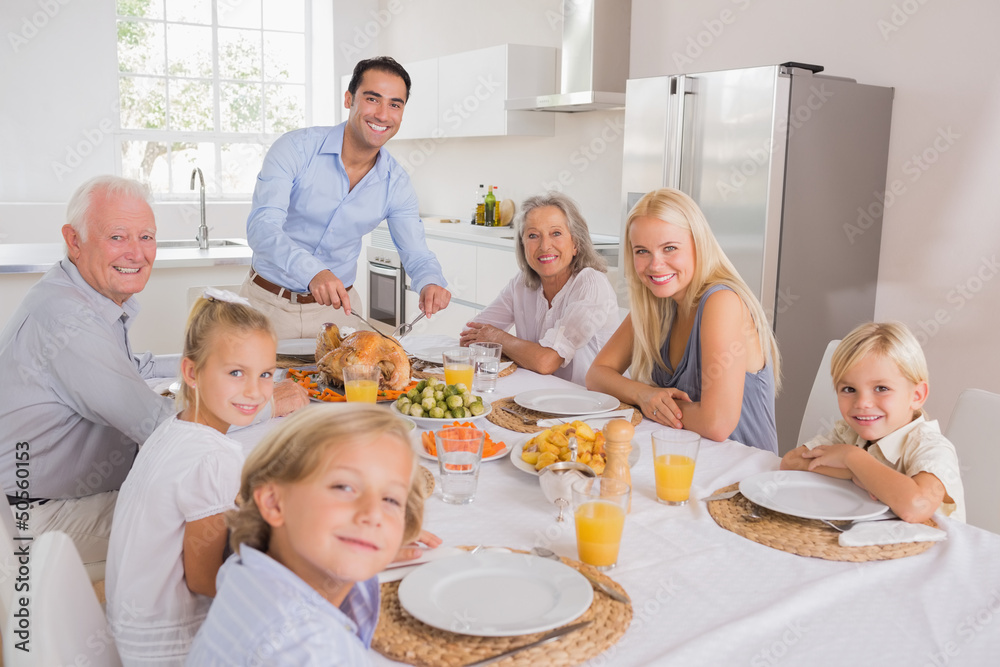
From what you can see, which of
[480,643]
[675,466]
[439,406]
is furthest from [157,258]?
[480,643]

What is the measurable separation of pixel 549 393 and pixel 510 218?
3.51 m

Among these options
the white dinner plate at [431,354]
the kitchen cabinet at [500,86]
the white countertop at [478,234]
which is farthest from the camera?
the kitchen cabinet at [500,86]

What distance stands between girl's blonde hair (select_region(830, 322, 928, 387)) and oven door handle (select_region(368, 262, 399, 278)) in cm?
436

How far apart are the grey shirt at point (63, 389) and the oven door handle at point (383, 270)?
3.90 meters

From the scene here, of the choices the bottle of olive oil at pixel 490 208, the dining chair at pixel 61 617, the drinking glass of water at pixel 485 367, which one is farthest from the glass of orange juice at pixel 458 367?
the bottle of olive oil at pixel 490 208

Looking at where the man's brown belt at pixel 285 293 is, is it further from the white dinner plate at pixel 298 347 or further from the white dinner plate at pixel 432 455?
the white dinner plate at pixel 432 455

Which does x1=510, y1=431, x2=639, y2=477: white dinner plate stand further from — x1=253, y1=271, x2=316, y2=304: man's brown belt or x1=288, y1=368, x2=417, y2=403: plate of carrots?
x1=253, y1=271, x2=316, y2=304: man's brown belt

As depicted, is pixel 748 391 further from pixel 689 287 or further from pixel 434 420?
pixel 434 420

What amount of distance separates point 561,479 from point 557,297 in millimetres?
1384

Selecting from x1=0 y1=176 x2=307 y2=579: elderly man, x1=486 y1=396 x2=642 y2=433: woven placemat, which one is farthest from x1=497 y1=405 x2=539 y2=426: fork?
x1=0 y1=176 x2=307 y2=579: elderly man

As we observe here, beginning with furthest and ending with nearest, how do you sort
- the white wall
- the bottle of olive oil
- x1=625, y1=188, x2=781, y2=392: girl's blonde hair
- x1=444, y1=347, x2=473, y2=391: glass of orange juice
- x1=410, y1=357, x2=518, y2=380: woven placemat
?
1. the bottle of olive oil
2. the white wall
3. x1=410, y1=357, x2=518, y2=380: woven placemat
4. x1=444, y1=347, x2=473, y2=391: glass of orange juice
5. x1=625, y1=188, x2=781, y2=392: girl's blonde hair

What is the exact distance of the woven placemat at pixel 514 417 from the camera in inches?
69.3

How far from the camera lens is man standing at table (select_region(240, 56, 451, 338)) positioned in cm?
273

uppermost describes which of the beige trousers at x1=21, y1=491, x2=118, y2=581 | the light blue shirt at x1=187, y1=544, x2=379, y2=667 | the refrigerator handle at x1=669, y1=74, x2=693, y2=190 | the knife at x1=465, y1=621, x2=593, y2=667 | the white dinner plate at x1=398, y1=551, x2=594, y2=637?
the refrigerator handle at x1=669, y1=74, x2=693, y2=190
